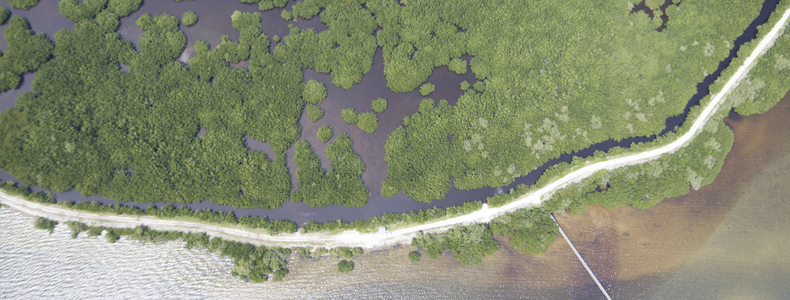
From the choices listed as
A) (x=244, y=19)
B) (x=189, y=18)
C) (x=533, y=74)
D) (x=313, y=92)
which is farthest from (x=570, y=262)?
(x=189, y=18)

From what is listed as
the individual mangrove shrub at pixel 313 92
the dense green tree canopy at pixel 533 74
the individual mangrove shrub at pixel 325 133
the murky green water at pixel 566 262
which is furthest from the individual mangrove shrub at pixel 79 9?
the dense green tree canopy at pixel 533 74

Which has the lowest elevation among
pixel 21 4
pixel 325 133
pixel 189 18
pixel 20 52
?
pixel 325 133

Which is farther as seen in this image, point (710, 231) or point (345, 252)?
point (710, 231)

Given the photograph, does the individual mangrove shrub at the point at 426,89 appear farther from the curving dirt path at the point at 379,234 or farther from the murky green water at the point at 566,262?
the curving dirt path at the point at 379,234

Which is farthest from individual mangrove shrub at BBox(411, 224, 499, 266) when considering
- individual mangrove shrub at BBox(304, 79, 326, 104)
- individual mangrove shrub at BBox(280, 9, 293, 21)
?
individual mangrove shrub at BBox(280, 9, 293, 21)

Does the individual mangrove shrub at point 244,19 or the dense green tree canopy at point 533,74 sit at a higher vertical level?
the individual mangrove shrub at point 244,19

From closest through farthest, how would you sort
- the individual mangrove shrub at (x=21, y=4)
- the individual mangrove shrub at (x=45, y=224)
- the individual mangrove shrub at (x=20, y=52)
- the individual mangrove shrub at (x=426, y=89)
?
the individual mangrove shrub at (x=45, y=224) < the individual mangrove shrub at (x=20, y=52) < the individual mangrove shrub at (x=21, y=4) < the individual mangrove shrub at (x=426, y=89)

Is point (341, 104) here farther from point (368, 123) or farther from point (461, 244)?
point (461, 244)

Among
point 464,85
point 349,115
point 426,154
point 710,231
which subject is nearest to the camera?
point 349,115
